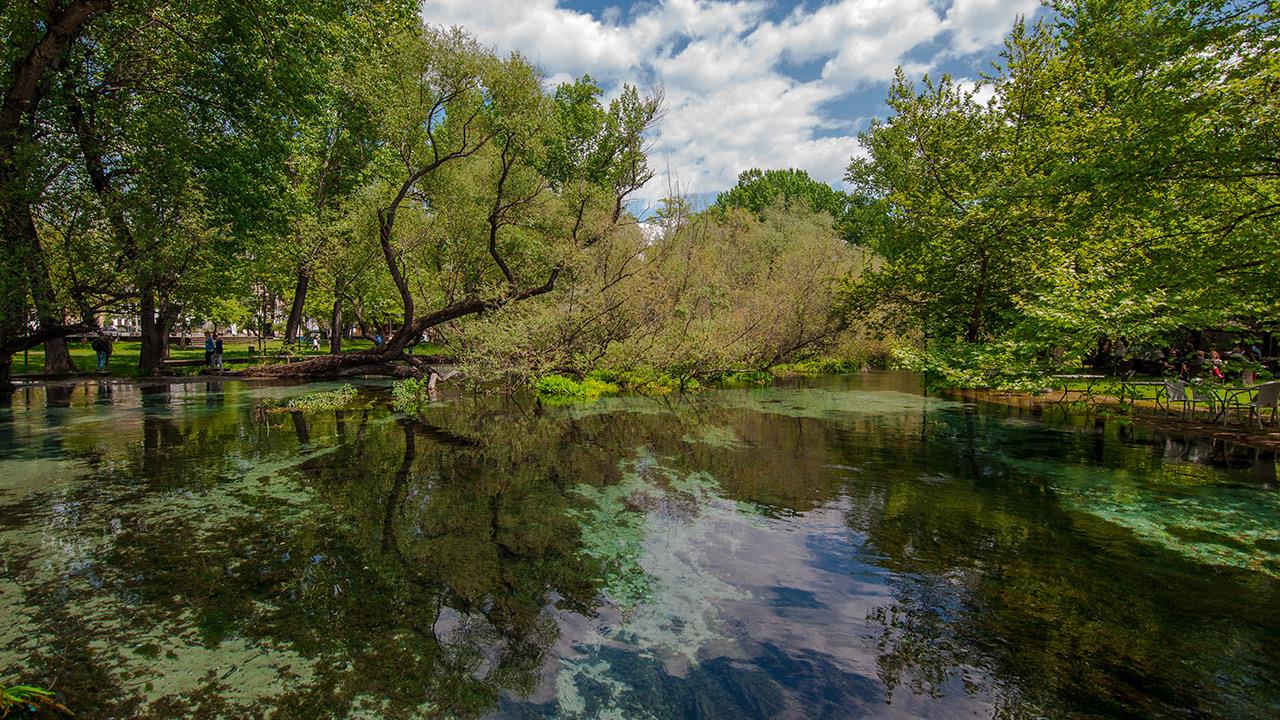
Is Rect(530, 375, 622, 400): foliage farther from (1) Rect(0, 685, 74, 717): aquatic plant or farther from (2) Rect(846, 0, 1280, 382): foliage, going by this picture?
(1) Rect(0, 685, 74, 717): aquatic plant

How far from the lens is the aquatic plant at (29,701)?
337 centimetres

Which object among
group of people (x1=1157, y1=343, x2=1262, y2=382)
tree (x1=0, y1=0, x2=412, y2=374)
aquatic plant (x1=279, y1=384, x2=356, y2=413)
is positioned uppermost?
tree (x1=0, y1=0, x2=412, y2=374)

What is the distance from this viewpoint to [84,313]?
53.2ft

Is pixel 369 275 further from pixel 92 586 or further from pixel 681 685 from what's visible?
pixel 681 685

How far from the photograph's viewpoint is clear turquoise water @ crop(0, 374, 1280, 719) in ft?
12.9

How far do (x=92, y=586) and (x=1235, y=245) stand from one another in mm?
16837

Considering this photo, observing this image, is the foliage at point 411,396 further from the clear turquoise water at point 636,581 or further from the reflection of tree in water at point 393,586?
the reflection of tree in water at point 393,586

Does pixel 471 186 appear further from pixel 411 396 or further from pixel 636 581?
pixel 636 581

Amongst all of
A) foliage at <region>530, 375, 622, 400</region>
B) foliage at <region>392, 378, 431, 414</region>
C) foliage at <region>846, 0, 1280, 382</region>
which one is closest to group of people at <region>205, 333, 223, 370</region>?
foliage at <region>392, 378, 431, 414</region>

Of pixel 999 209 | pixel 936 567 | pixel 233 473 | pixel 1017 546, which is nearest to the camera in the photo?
pixel 936 567

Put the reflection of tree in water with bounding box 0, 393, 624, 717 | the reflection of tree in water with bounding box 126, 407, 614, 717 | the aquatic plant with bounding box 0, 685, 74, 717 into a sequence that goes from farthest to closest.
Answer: the reflection of tree in water with bounding box 126, 407, 614, 717
the reflection of tree in water with bounding box 0, 393, 624, 717
the aquatic plant with bounding box 0, 685, 74, 717

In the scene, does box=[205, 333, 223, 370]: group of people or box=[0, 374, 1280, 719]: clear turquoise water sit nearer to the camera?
box=[0, 374, 1280, 719]: clear turquoise water

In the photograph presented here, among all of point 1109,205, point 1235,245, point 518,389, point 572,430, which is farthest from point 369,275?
point 1235,245

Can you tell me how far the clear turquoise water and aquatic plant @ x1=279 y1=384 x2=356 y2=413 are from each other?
5247mm
